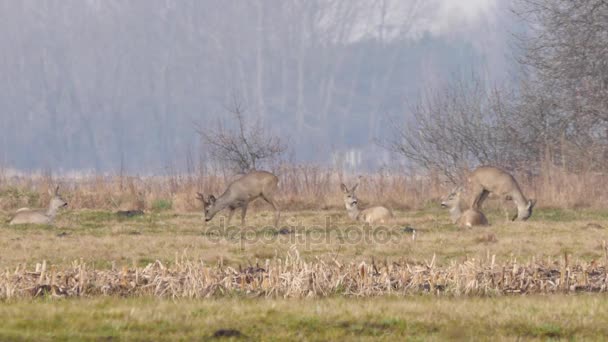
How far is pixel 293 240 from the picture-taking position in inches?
804

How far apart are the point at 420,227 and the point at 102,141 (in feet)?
413

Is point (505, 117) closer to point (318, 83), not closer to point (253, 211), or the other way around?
point (253, 211)

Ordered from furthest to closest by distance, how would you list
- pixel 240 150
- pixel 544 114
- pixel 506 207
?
pixel 240 150 < pixel 544 114 < pixel 506 207

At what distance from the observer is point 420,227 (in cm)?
2328

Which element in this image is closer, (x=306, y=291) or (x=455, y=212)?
(x=306, y=291)

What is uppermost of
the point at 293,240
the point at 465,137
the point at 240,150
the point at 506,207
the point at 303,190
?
the point at 465,137

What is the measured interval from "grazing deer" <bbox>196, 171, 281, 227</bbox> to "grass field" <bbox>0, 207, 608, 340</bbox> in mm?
464

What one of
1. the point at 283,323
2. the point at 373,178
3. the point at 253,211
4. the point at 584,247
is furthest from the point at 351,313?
the point at 373,178

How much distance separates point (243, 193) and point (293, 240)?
4828 mm

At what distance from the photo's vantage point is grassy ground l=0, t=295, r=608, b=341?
33.3 feet

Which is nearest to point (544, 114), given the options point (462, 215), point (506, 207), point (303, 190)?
point (506, 207)

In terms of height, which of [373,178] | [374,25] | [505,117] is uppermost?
[374,25]
